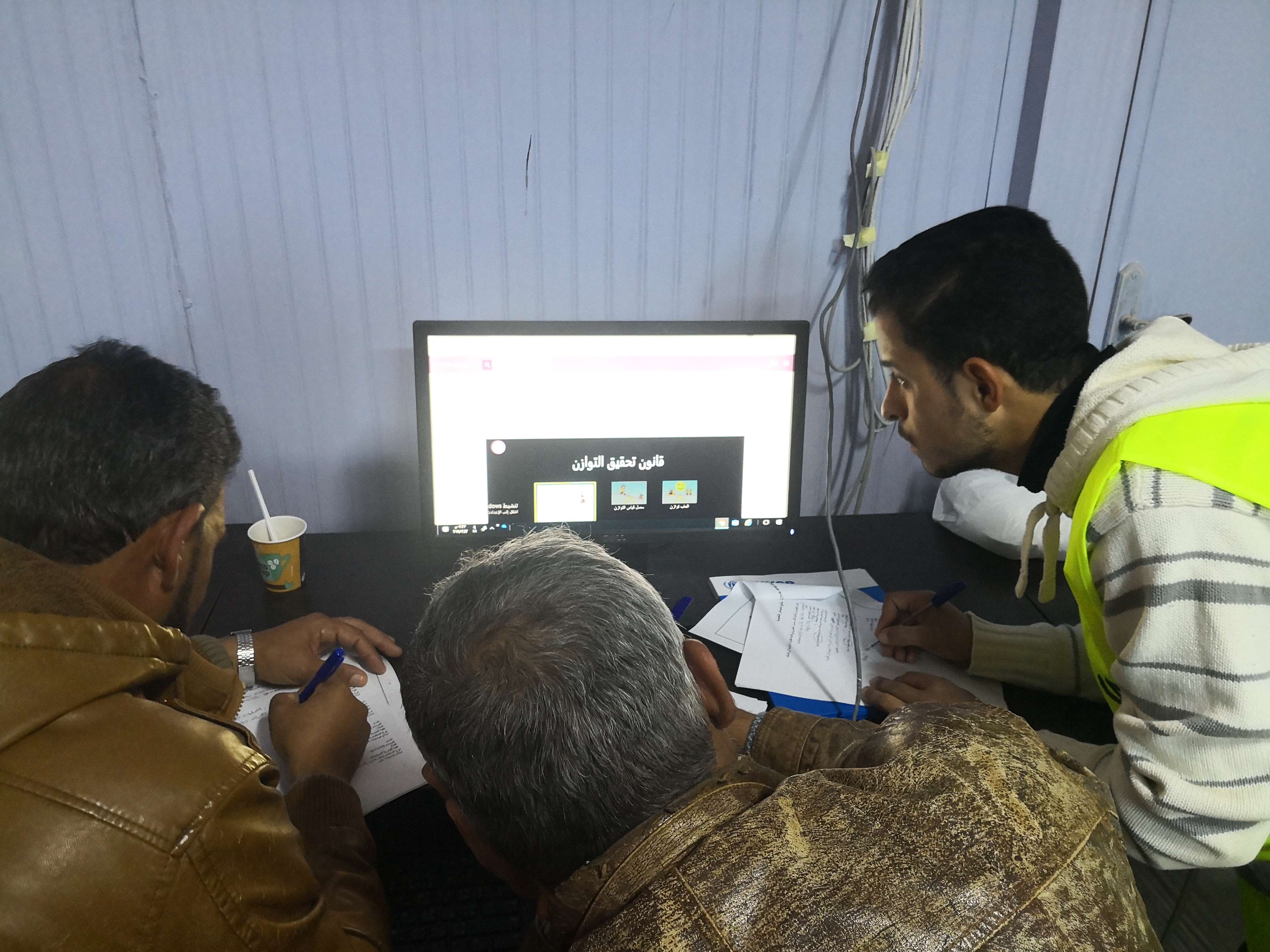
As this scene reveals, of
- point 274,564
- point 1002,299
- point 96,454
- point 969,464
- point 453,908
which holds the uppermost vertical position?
point 1002,299

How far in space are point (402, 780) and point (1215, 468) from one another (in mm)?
933

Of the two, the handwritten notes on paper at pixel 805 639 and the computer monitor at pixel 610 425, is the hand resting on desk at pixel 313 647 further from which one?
the handwritten notes on paper at pixel 805 639

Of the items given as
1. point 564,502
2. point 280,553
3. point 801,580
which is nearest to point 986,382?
point 801,580

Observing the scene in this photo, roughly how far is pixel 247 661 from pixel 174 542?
12.4 inches

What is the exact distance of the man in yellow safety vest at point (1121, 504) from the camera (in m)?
0.78

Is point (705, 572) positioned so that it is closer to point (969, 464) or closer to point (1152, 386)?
point (969, 464)

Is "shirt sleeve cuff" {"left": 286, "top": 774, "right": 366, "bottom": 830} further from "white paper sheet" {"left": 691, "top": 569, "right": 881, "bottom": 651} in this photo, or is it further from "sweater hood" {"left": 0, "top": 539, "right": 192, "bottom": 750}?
"white paper sheet" {"left": 691, "top": 569, "right": 881, "bottom": 651}

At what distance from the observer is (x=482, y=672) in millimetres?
586

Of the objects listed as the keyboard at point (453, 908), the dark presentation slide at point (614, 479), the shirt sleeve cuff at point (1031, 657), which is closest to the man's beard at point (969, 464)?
the shirt sleeve cuff at point (1031, 657)

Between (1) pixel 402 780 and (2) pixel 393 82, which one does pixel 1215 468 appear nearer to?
(1) pixel 402 780

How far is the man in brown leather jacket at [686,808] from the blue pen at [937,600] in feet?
1.67

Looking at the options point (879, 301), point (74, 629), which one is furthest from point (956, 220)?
point (74, 629)

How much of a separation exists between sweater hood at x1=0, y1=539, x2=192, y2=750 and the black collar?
0.99 metres

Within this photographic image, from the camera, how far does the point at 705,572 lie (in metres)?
1.41
